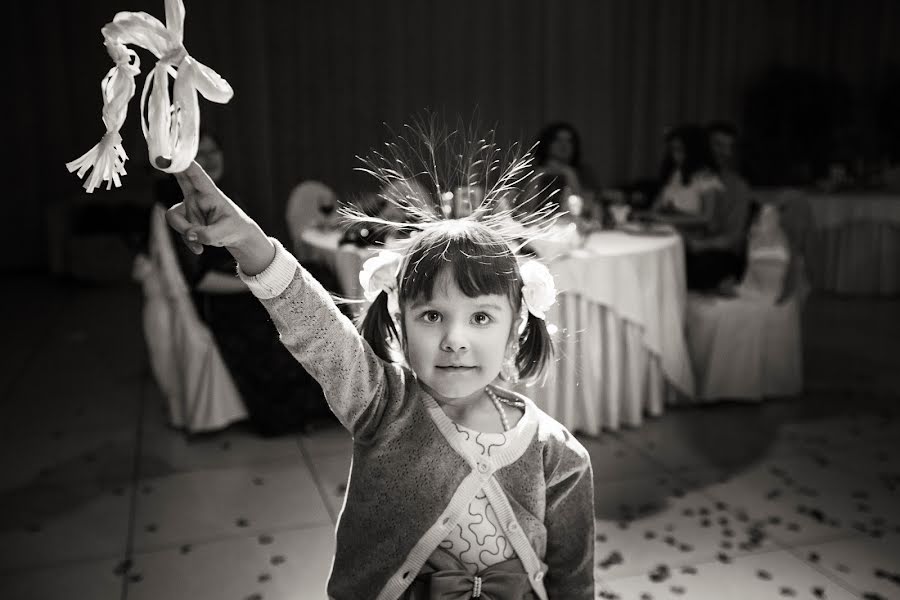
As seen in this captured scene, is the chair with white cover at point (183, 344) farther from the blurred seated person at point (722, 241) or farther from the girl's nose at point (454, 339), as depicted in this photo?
the girl's nose at point (454, 339)

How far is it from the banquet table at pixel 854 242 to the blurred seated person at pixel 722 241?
183cm

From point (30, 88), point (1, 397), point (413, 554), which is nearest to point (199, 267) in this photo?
point (1, 397)

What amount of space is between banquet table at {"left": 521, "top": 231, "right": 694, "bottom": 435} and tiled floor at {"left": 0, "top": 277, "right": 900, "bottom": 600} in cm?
15

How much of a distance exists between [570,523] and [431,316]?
42 cm

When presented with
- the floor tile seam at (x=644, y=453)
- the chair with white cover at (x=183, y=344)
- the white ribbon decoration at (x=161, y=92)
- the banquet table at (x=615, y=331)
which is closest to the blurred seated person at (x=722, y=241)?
the banquet table at (x=615, y=331)

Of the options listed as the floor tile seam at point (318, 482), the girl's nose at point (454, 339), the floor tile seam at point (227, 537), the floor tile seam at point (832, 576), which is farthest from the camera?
the floor tile seam at point (318, 482)

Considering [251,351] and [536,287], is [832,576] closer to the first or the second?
[536,287]

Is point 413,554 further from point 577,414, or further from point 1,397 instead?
point 1,397

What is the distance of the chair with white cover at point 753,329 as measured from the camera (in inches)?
151

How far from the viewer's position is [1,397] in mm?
4094

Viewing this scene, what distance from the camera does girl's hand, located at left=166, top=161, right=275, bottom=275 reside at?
897 millimetres

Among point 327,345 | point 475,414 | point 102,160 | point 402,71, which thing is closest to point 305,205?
point 475,414

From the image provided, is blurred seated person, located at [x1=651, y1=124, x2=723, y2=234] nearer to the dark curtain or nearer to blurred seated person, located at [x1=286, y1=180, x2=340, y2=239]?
blurred seated person, located at [x1=286, y1=180, x2=340, y2=239]

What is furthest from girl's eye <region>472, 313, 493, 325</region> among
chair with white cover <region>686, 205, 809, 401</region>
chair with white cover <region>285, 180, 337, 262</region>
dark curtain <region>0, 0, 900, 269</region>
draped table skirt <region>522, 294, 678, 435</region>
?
dark curtain <region>0, 0, 900, 269</region>
